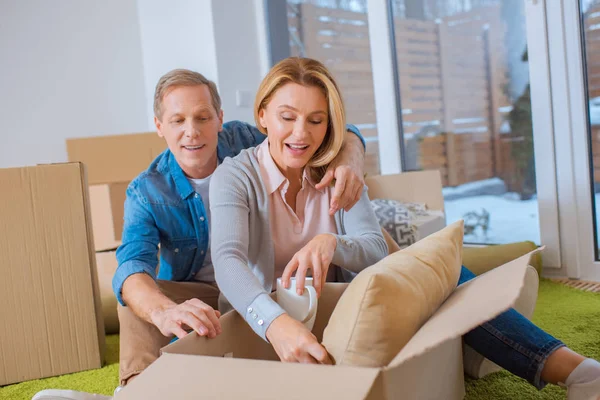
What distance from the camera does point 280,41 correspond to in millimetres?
2986

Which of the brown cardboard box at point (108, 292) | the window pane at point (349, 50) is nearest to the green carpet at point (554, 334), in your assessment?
the brown cardboard box at point (108, 292)

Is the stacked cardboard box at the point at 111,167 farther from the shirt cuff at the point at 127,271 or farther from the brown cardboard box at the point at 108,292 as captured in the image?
the shirt cuff at the point at 127,271

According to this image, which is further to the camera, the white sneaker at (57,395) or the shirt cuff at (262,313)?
the white sneaker at (57,395)

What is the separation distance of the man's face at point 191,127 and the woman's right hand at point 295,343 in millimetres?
631

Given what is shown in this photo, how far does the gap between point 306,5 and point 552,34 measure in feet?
4.21

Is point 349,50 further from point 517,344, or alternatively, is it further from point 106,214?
point 517,344

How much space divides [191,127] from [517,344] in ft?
2.65

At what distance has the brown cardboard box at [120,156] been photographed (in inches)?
101

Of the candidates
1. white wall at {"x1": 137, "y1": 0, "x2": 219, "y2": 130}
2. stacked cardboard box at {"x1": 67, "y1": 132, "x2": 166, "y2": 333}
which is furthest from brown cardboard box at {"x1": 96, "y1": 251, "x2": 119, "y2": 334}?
white wall at {"x1": 137, "y1": 0, "x2": 219, "y2": 130}

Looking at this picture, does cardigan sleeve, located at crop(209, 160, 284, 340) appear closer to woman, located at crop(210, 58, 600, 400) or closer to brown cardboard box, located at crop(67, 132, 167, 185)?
woman, located at crop(210, 58, 600, 400)

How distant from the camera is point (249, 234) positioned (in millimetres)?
1136

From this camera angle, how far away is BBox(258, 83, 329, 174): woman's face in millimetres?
1112

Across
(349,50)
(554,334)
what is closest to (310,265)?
(554,334)

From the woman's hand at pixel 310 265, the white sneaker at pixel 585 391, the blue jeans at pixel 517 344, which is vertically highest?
the woman's hand at pixel 310 265
